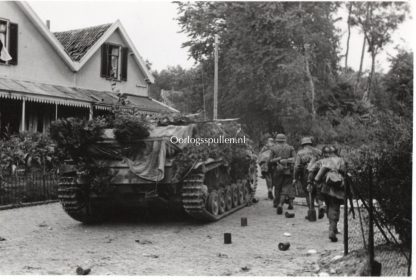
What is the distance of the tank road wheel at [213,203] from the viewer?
11531 millimetres

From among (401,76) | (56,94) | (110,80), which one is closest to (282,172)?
(401,76)

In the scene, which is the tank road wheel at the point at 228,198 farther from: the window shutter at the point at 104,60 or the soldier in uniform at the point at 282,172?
the window shutter at the point at 104,60

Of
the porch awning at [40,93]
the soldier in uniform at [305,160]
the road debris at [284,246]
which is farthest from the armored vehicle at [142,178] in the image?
the porch awning at [40,93]

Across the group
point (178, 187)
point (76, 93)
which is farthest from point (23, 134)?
point (178, 187)

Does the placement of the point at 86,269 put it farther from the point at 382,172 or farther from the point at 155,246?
Answer: the point at 382,172

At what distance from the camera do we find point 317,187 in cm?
951

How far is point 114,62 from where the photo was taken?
86.5 ft

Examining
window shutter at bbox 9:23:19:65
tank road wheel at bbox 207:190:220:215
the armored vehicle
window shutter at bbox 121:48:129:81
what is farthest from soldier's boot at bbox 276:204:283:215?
window shutter at bbox 121:48:129:81

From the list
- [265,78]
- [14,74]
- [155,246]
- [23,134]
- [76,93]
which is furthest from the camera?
[265,78]

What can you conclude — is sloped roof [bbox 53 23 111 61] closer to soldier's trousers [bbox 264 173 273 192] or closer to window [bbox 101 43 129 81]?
window [bbox 101 43 129 81]

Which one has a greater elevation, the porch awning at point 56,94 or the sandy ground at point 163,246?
the porch awning at point 56,94

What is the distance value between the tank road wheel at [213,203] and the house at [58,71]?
6.72 metres

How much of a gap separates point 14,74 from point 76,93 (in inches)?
110

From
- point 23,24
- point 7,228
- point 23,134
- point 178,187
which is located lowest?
point 7,228
